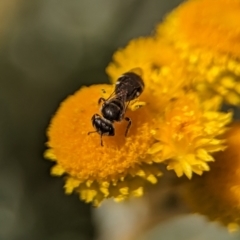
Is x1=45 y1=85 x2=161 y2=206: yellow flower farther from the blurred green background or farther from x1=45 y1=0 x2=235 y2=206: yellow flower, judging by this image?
the blurred green background

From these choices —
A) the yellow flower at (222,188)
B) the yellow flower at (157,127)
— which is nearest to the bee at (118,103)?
the yellow flower at (157,127)

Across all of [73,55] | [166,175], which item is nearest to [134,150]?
[166,175]

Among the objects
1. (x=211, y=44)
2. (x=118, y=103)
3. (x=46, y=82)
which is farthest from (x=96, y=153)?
(x=46, y=82)

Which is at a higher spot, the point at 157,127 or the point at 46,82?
the point at 46,82

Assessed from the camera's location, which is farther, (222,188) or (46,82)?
(46,82)

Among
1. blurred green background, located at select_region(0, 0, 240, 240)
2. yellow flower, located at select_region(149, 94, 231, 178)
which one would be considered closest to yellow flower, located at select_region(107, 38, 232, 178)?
yellow flower, located at select_region(149, 94, 231, 178)

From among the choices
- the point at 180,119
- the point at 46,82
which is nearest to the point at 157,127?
the point at 180,119

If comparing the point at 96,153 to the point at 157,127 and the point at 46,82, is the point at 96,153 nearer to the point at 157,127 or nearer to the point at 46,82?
the point at 157,127

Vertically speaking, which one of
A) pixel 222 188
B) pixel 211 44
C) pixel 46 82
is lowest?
pixel 222 188
